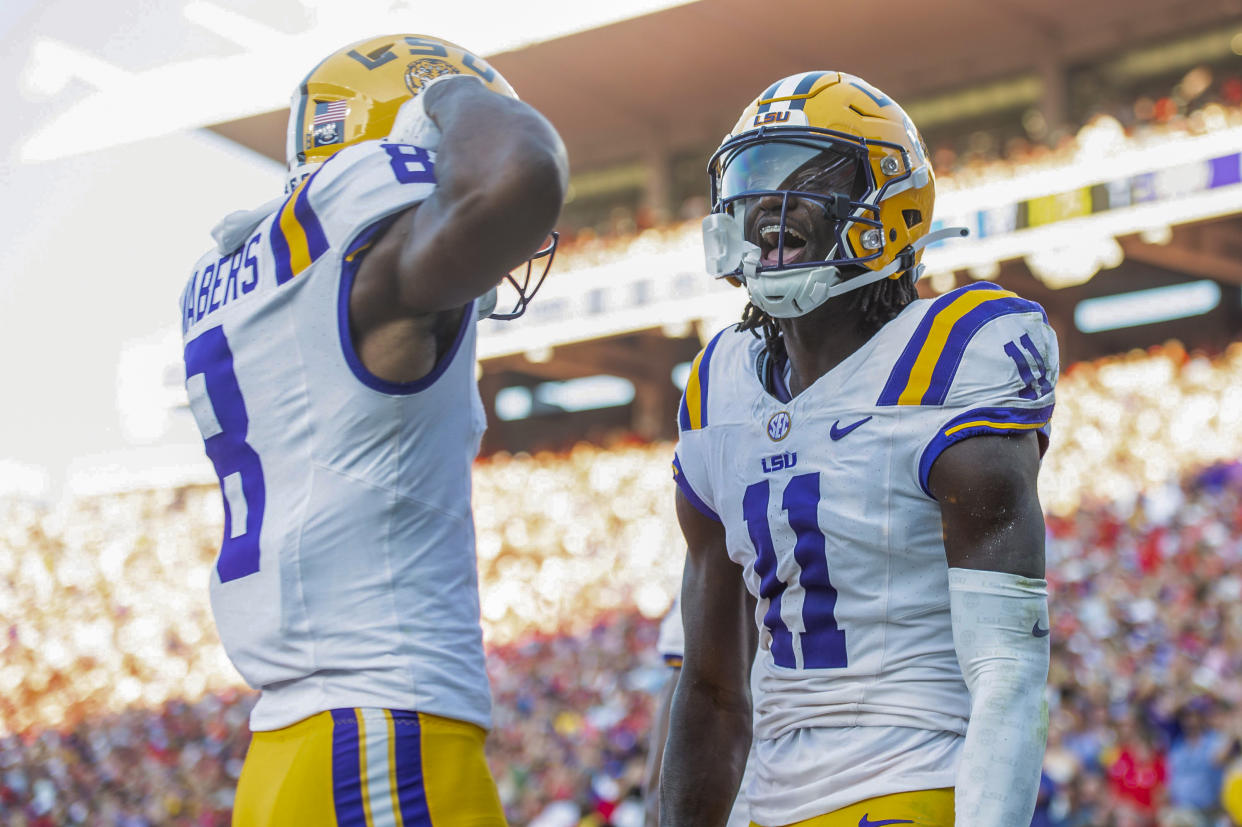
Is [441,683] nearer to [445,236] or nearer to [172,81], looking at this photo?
[445,236]

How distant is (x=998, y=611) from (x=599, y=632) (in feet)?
35.9

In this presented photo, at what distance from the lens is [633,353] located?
79.2 ft

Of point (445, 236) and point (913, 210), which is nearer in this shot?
point (445, 236)

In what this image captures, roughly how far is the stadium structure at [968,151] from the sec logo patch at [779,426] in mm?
15039

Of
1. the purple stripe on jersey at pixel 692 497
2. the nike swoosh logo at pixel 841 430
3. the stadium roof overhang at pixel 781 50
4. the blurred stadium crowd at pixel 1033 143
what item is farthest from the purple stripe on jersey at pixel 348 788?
the stadium roof overhang at pixel 781 50

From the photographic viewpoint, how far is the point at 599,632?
1269 cm

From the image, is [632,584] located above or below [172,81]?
below

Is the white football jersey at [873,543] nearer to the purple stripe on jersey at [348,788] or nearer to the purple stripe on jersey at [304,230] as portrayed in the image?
the purple stripe on jersey at [348,788]

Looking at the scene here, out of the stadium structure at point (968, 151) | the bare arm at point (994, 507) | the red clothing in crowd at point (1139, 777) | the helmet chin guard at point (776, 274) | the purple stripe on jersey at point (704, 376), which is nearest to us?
the bare arm at point (994, 507)

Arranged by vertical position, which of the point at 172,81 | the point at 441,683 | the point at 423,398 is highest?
the point at 172,81

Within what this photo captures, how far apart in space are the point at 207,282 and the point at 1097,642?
23.3ft

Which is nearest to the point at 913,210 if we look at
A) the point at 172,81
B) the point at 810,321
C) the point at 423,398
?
the point at 810,321

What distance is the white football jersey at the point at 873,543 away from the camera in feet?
6.54

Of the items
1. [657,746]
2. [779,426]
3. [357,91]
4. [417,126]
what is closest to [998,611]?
[779,426]
